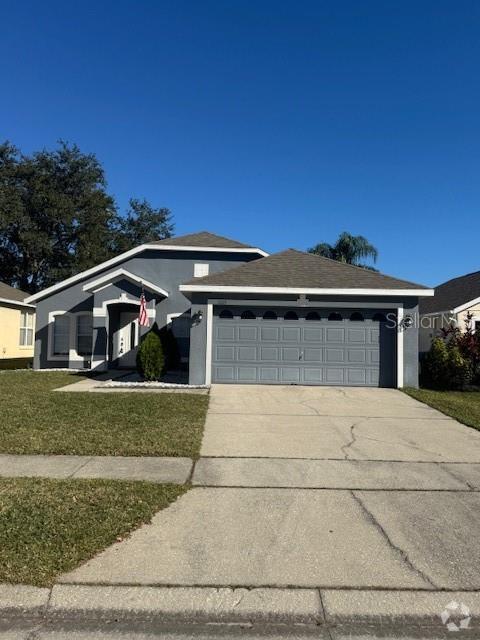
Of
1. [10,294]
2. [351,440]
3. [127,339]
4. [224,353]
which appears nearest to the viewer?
[351,440]

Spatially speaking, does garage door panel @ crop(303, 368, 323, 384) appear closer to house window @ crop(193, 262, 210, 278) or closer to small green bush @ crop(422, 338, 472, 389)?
small green bush @ crop(422, 338, 472, 389)

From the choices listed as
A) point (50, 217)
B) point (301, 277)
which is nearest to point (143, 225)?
point (50, 217)

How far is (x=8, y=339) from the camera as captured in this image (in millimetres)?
24734

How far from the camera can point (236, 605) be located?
3219 millimetres

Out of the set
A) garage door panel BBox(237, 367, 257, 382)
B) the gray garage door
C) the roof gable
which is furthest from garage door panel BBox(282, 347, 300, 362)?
the roof gable

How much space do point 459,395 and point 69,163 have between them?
34446mm

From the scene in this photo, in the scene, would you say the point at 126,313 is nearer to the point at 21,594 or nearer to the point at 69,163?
the point at 21,594

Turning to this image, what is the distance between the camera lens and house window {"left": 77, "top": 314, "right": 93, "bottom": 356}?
64.5 ft

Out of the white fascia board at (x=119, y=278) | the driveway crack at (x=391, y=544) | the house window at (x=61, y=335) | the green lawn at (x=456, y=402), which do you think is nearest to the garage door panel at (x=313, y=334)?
the green lawn at (x=456, y=402)

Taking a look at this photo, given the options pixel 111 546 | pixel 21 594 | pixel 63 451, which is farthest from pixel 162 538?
pixel 63 451

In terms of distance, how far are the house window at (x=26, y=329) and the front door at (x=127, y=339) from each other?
974 cm

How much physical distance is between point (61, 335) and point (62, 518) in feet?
55.4

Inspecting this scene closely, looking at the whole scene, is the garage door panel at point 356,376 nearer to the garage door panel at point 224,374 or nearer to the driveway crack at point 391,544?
the garage door panel at point 224,374

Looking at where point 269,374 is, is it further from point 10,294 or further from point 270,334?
point 10,294
